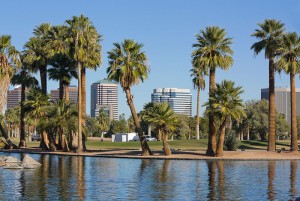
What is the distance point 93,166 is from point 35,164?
517 cm

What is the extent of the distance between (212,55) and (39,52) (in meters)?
28.8

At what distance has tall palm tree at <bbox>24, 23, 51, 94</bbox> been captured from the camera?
261 ft

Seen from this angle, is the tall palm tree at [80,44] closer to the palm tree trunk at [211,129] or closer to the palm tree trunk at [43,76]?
the palm tree trunk at [43,76]

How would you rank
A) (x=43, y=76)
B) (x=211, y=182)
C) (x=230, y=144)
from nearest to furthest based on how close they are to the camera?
(x=211, y=182), (x=230, y=144), (x=43, y=76)

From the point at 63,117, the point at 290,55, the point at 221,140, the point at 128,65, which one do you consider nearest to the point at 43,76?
the point at 63,117

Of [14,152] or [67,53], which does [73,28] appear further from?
[14,152]

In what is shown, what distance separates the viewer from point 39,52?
264ft

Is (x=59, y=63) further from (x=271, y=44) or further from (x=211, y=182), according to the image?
(x=211, y=182)

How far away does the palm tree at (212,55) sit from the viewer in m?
63.8

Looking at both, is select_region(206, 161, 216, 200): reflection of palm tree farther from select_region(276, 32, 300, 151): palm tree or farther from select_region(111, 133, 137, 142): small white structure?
select_region(111, 133, 137, 142): small white structure

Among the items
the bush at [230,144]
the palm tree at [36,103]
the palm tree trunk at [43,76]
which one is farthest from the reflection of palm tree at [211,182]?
the palm tree trunk at [43,76]

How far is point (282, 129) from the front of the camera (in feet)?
447

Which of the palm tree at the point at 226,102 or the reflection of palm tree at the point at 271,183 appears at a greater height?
the palm tree at the point at 226,102

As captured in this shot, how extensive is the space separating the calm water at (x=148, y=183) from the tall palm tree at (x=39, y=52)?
34.5 m
